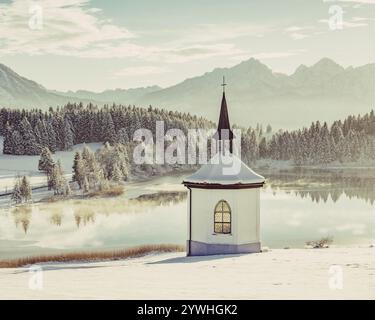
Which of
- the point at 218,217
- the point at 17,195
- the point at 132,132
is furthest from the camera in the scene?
the point at 132,132

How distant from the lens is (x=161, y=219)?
49.4 meters

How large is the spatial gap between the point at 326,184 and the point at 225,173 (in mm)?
64322

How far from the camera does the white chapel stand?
20.9m

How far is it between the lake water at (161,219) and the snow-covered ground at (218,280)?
1670 cm

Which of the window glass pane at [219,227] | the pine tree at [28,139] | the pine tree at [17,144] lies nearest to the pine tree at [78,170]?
the pine tree at [28,139]

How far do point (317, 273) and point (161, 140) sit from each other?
110 m

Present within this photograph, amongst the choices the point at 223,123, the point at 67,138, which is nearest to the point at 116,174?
the point at 67,138

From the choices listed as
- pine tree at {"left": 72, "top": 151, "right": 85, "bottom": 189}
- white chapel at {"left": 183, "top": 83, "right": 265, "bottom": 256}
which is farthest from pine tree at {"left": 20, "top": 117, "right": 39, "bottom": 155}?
white chapel at {"left": 183, "top": 83, "right": 265, "bottom": 256}

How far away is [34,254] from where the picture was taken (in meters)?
36.2

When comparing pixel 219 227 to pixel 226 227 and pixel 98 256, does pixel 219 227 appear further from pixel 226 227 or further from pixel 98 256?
pixel 98 256

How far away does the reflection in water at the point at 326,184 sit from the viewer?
6938cm

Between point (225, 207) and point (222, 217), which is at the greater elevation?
point (225, 207)

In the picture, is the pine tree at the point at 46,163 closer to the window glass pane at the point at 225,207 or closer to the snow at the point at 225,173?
the snow at the point at 225,173
